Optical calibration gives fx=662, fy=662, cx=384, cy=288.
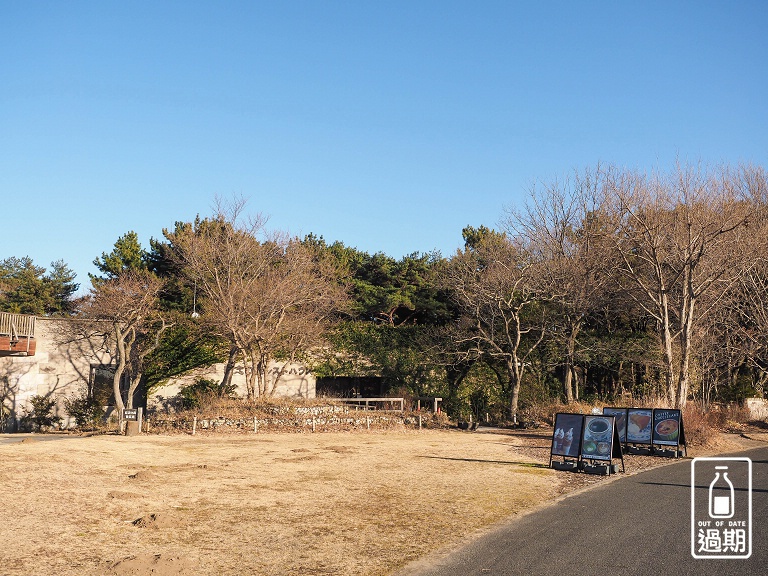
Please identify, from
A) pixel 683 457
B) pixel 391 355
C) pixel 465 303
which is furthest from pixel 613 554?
pixel 391 355

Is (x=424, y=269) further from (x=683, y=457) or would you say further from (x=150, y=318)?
(x=683, y=457)

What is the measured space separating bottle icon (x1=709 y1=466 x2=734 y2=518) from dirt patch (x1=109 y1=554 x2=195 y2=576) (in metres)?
8.10

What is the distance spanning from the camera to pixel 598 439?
16391 millimetres

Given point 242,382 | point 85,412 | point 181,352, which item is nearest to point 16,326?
point 85,412

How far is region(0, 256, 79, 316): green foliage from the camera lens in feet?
147

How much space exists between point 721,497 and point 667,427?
24.5 ft

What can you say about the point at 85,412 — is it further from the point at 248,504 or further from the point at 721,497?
the point at 721,497

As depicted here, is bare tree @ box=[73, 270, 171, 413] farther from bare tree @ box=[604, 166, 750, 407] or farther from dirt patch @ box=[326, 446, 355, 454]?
bare tree @ box=[604, 166, 750, 407]

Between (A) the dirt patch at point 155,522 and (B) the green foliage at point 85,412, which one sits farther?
(B) the green foliage at point 85,412

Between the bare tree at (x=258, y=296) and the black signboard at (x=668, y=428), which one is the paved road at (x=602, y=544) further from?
the bare tree at (x=258, y=296)

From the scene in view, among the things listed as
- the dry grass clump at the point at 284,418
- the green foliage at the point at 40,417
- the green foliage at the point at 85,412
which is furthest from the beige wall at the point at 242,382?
the dry grass clump at the point at 284,418

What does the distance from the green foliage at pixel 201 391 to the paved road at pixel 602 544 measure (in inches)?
816

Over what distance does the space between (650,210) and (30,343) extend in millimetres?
26141

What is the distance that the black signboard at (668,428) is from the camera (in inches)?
747
